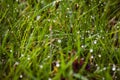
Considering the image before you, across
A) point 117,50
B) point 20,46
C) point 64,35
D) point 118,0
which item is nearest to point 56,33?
point 64,35

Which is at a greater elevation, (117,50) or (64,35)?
(64,35)

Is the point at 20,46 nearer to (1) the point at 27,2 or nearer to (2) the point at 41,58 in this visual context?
(2) the point at 41,58

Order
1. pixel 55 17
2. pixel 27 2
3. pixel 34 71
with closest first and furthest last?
pixel 34 71
pixel 55 17
pixel 27 2

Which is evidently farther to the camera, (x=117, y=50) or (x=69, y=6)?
(x=69, y=6)

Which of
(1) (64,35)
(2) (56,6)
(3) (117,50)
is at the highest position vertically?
(2) (56,6)

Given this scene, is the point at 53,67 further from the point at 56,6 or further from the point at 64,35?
the point at 56,6

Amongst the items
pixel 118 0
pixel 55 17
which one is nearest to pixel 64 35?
pixel 55 17

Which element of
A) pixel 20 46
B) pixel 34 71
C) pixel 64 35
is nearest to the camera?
pixel 34 71
